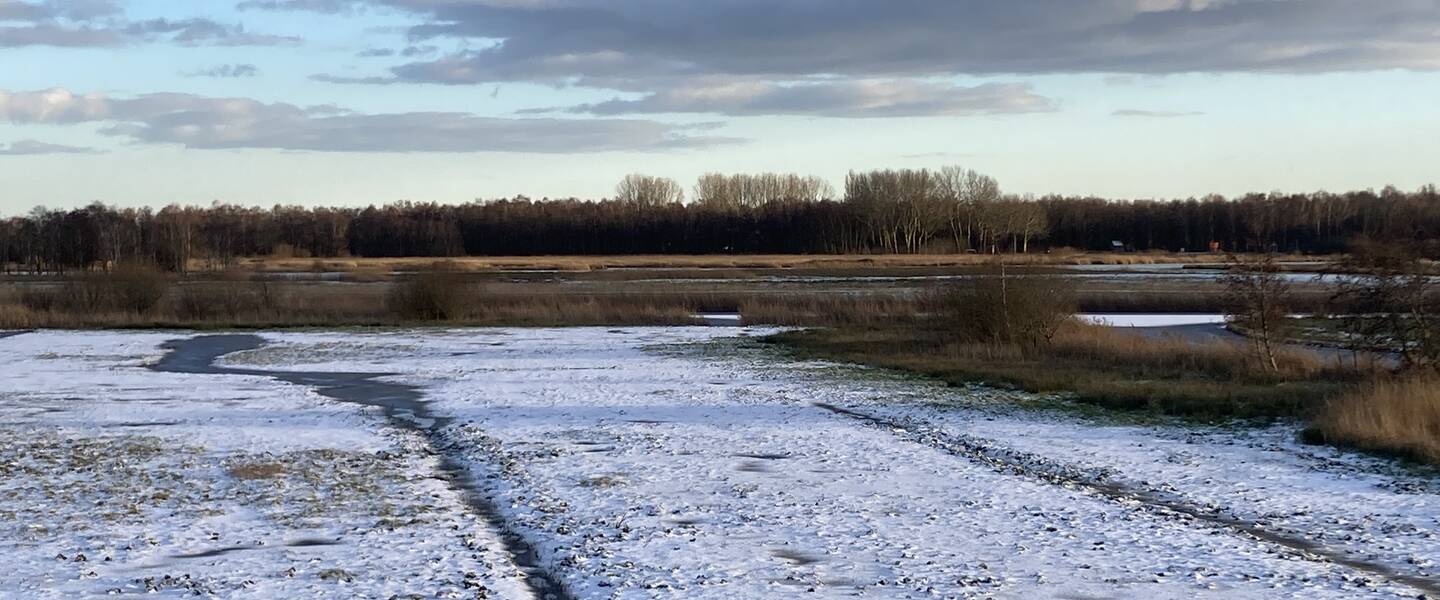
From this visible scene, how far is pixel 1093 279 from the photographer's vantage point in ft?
232

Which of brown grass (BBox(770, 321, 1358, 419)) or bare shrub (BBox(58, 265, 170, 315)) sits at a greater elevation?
bare shrub (BBox(58, 265, 170, 315))

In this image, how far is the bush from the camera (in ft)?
A: 154

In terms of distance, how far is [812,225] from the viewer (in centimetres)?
13600

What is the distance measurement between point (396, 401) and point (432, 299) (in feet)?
86.6

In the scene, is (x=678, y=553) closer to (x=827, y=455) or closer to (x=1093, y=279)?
(x=827, y=455)

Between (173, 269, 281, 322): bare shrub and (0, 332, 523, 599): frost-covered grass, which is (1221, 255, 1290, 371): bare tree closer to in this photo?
(0, 332, 523, 599): frost-covered grass

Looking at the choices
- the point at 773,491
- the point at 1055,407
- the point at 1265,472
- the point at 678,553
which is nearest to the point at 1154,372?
the point at 1055,407

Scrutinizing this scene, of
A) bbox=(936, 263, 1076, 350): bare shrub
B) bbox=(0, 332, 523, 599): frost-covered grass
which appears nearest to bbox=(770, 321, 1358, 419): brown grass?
bbox=(936, 263, 1076, 350): bare shrub

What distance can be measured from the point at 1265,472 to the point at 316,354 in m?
23.8

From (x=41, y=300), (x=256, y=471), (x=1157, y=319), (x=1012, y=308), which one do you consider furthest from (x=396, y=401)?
(x=41, y=300)

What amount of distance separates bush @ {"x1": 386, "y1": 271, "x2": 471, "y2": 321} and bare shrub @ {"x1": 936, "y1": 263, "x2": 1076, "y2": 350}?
2117cm

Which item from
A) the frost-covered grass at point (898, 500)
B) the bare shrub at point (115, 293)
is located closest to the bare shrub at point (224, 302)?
the bare shrub at point (115, 293)

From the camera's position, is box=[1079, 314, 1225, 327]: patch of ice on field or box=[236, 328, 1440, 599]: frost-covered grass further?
box=[1079, 314, 1225, 327]: patch of ice on field

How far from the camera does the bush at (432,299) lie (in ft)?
154
